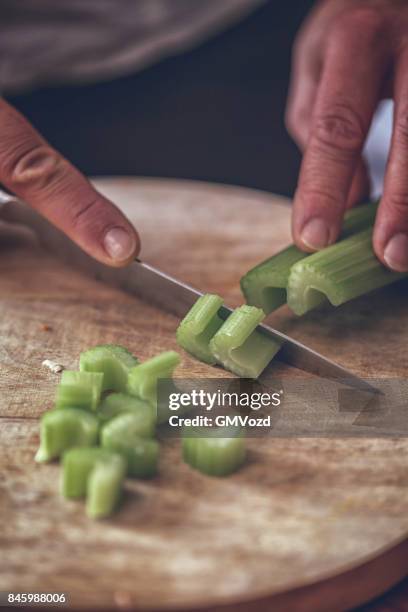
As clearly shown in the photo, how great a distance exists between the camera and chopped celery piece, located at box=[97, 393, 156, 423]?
1706 mm

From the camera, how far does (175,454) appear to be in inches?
67.1

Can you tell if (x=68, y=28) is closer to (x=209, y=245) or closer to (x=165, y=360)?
(x=209, y=245)

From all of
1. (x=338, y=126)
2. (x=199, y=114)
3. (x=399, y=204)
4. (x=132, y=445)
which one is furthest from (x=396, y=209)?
(x=199, y=114)

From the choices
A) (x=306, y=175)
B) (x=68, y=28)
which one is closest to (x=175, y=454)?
(x=306, y=175)

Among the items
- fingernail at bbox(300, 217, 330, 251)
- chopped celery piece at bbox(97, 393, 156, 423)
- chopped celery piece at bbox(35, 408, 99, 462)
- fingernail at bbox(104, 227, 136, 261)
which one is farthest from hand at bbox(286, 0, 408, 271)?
chopped celery piece at bbox(35, 408, 99, 462)

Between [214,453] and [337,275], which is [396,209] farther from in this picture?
[214,453]

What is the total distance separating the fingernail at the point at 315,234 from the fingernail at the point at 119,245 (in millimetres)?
467

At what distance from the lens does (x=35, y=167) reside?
2268mm

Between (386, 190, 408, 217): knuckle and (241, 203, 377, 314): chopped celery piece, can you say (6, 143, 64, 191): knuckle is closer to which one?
(241, 203, 377, 314): chopped celery piece

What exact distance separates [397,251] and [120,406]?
90 cm

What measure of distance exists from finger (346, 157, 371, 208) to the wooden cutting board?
67 cm

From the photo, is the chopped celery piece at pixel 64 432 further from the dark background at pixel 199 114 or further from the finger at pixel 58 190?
the dark background at pixel 199 114

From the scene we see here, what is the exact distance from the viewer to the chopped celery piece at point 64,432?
163 cm

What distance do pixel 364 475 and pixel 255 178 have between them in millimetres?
2321
